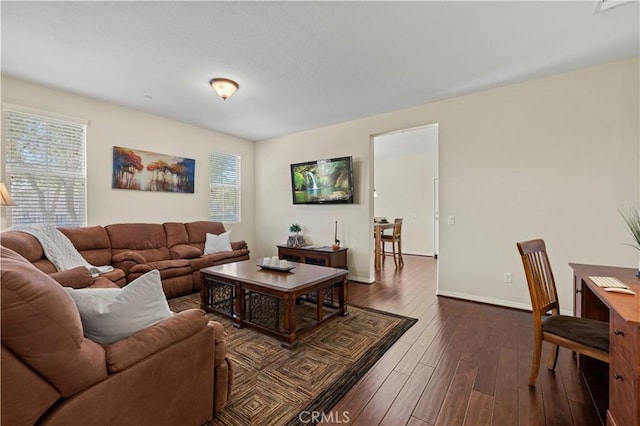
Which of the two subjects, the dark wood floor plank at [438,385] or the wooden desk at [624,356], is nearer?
the wooden desk at [624,356]

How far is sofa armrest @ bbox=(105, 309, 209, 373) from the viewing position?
1125mm

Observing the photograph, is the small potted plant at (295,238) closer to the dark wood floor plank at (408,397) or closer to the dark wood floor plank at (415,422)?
the dark wood floor plank at (408,397)

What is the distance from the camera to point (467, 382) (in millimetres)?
1868

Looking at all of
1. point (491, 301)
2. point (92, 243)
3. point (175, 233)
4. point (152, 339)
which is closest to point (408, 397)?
point (152, 339)

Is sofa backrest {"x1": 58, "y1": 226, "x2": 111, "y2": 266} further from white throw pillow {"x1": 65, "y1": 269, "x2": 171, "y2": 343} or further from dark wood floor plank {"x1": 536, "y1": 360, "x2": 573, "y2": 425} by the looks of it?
dark wood floor plank {"x1": 536, "y1": 360, "x2": 573, "y2": 425}

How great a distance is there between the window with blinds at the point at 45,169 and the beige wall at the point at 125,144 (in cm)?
11

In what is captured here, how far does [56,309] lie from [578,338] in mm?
2515

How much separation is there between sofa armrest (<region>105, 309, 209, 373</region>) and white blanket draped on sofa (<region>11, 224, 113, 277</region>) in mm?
2355

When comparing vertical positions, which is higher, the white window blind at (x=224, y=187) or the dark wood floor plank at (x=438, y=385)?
the white window blind at (x=224, y=187)

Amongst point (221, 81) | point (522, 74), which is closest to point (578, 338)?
point (522, 74)

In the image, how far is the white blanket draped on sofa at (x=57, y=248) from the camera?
283cm

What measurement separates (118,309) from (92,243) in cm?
298

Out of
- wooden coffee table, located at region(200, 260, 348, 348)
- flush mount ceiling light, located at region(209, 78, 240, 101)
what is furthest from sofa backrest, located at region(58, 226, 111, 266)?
flush mount ceiling light, located at region(209, 78, 240, 101)

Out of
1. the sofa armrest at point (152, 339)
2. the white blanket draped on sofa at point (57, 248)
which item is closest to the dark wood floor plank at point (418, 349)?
the sofa armrest at point (152, 339)
